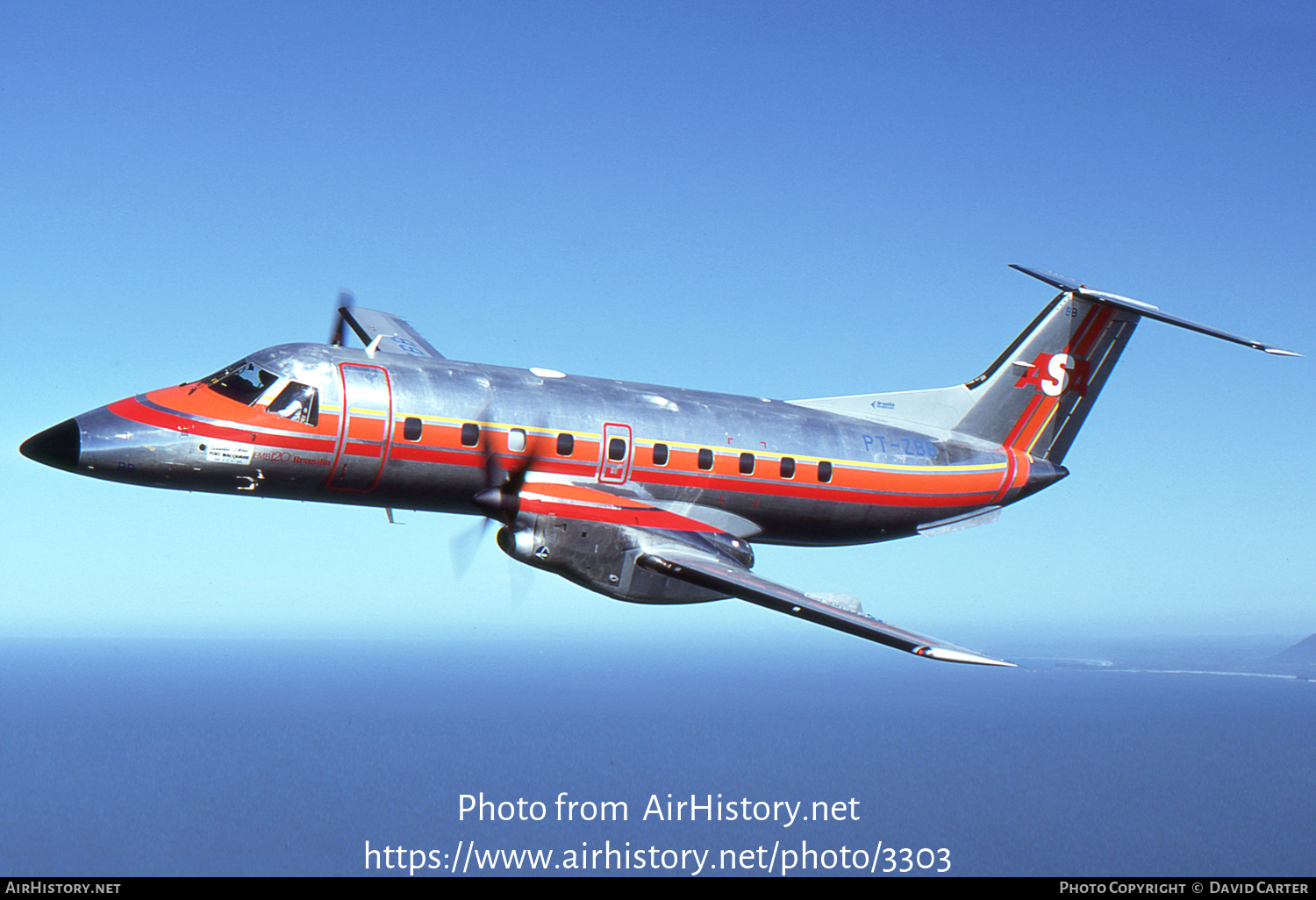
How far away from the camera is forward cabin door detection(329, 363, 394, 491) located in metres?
20.3

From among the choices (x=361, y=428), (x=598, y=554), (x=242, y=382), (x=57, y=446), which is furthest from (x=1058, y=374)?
(x=57, y=446)

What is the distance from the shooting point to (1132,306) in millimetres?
27547

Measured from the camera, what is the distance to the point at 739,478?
2277 centimetres

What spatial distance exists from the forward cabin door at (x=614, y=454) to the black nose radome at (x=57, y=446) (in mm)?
10499

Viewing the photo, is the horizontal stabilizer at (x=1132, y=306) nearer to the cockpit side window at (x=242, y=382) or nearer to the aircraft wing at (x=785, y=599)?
the aircraft wing at (x=785, y=599)

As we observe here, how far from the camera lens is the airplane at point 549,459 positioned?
786 inches

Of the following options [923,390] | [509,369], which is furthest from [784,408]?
[509,369]

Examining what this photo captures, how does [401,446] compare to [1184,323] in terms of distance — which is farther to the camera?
[1184,323]

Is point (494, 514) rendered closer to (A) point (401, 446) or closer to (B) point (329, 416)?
(A) point (401, 446)

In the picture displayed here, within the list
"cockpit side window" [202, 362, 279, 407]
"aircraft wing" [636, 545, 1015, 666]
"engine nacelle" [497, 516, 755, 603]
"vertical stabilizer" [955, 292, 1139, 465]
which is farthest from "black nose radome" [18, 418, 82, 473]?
"vertical stabilizer" [955, 292, 1139, 465]

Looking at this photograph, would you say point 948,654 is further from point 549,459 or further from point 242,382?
point 242,382

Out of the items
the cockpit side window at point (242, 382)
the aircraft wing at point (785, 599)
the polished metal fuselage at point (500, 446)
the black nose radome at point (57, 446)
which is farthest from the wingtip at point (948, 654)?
the black nose radome at point (57, 446)
